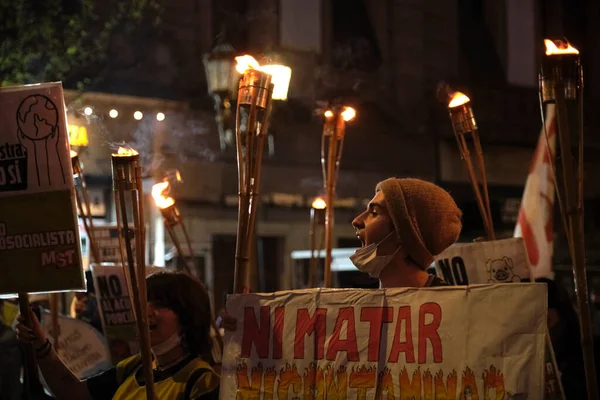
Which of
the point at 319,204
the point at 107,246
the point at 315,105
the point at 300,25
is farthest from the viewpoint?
the point at 300,25

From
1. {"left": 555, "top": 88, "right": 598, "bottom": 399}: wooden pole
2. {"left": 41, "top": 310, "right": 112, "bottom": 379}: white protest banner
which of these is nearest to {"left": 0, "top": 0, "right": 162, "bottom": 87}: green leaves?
{"left": 41, "top": 310, "right": 112, "bottom": 379}: white protest banner

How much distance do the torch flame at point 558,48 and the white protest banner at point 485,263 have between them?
62.1 inches

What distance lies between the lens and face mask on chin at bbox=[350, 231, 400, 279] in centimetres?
274

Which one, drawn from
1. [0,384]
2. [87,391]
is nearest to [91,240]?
[0,384]

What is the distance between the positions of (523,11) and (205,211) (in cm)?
687

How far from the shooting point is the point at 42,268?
9.61 ft

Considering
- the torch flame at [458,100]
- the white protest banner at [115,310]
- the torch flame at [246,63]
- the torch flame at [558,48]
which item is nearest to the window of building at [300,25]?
the white protest banner at [115,310]

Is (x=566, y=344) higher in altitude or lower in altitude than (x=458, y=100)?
lower

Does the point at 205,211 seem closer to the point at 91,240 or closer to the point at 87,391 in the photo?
the point at 91,240

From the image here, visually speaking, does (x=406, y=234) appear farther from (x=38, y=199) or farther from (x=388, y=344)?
(x=38, y=199)

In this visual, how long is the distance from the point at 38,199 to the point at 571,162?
5.72 ft

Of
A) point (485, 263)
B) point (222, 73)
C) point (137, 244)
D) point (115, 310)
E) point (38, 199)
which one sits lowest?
point (115, 310)

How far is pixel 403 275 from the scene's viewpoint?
2746mm

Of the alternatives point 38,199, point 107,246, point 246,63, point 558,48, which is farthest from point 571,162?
point 107,246
